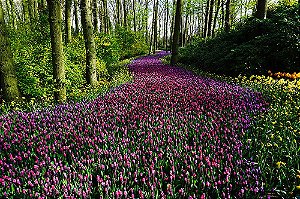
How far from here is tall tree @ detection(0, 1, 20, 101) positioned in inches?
269

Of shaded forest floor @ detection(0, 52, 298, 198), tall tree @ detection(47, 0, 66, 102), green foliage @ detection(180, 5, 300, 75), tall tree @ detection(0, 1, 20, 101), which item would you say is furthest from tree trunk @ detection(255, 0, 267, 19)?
tall tree @ detection(0, 1, 20, 101)

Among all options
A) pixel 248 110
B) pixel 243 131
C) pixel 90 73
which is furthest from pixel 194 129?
pixel 90 73

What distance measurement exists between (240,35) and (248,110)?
8.28 metres

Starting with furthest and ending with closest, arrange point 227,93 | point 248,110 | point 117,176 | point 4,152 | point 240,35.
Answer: point 240,35, point 227,93, point 248,110, point 4,152, point 117,176

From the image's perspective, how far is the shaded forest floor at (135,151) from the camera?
2.49 m

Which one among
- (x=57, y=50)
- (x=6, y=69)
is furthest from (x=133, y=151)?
(x=6, y=69)

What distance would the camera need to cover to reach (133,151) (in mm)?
3201

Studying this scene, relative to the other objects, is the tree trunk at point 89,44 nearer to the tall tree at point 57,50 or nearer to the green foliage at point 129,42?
the tall tree at point 57,50

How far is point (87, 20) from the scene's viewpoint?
9.52 m

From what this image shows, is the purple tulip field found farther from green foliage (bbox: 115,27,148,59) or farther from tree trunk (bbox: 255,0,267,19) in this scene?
green foliage (bbox: 115,27,148,59)

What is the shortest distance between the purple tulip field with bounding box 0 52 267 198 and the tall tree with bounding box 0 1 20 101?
229 cm

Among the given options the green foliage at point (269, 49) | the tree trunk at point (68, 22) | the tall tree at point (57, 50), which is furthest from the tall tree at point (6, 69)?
the green foliage at point (269, 49)

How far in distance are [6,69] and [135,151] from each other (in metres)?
5.30

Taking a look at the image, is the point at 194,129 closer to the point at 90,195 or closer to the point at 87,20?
the point at 90,195
